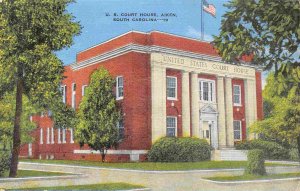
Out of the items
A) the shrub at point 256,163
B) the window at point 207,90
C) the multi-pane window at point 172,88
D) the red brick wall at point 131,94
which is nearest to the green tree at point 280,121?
the shrub at point 256,163

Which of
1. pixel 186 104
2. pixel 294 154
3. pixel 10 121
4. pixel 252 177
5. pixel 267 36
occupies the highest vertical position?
pixel 267 36

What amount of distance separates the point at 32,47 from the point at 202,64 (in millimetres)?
4478

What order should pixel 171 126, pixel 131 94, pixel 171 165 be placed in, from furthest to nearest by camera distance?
pixel 171 126 → pixel 131 94 → pixel 171 165

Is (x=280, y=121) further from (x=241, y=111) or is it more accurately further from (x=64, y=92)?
(x=64, y=92)

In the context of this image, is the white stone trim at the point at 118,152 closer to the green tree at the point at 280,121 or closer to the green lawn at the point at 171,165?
the green lawn at the point at 171,165

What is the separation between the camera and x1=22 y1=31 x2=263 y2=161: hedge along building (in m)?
13.2

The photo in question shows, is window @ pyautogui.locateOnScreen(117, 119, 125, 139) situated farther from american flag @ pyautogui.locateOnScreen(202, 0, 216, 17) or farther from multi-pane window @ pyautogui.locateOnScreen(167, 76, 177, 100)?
american flag @ pyautogui.locateOnScreen(202, 0, 216, 17)

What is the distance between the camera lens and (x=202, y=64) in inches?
567

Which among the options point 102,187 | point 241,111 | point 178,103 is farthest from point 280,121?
point 102,187

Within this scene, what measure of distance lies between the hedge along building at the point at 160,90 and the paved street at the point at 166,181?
822mm

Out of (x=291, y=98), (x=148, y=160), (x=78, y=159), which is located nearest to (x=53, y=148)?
(x=78, y=159)

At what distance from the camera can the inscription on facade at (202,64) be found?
1396 centimetres

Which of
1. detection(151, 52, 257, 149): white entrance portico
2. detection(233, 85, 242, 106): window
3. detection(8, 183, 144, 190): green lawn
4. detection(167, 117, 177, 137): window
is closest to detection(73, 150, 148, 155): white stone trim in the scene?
detection(151, 52, 257, 149): white entrance portico

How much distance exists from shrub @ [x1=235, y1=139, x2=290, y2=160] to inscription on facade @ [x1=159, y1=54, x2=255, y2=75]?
5.97 ft
